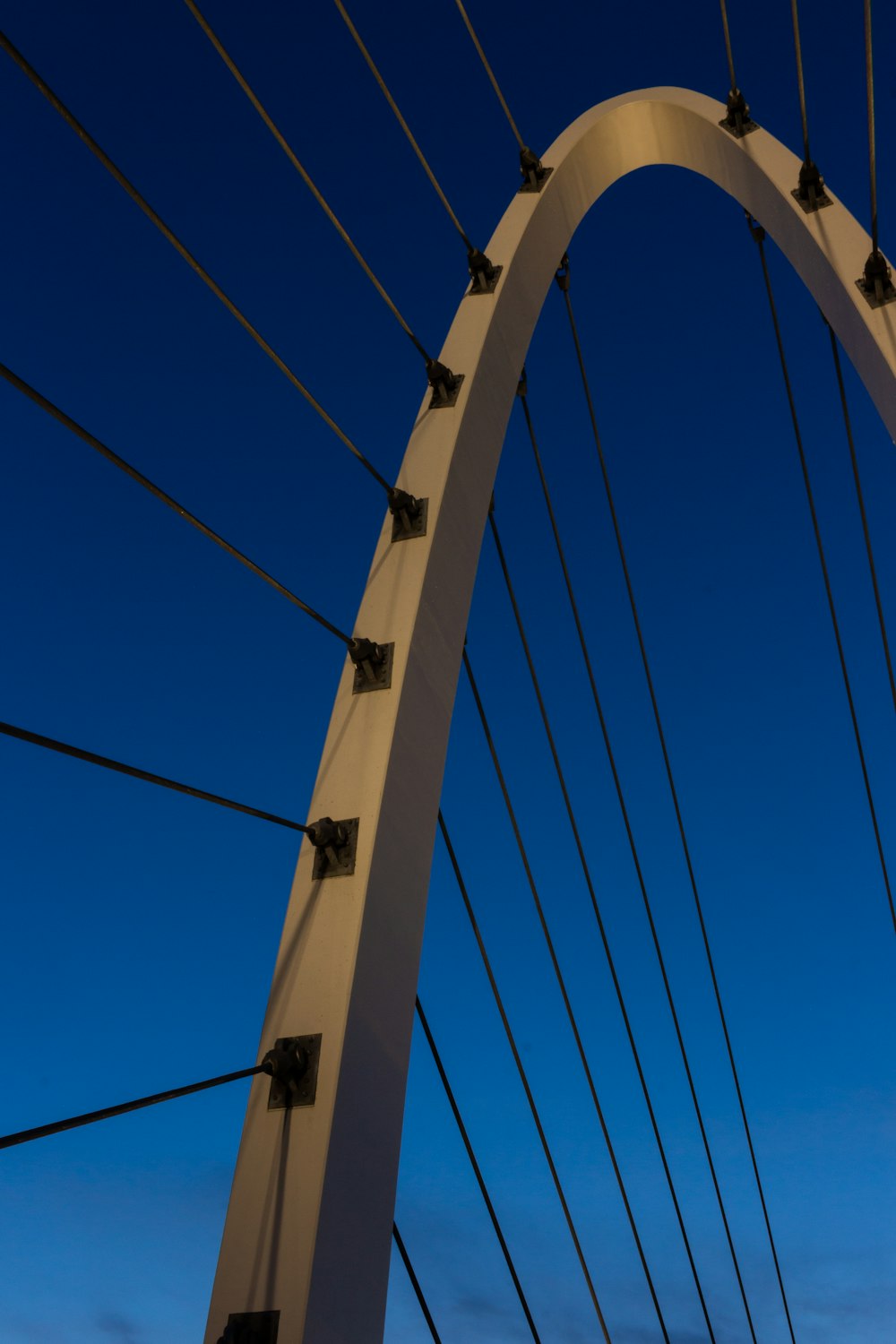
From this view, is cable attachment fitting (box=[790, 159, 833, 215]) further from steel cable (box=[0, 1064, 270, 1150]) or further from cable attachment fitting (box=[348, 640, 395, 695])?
steel cable (box=[0, 1064, 270, 1150])

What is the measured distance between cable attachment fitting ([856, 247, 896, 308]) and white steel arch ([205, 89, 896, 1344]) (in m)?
0.05

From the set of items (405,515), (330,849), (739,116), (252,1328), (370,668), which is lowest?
(252,1328)

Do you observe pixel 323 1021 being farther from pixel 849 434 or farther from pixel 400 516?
pixel 849 434

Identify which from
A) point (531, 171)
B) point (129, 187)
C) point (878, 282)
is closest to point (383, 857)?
point (129, 187)

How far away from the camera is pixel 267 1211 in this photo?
10.6ft

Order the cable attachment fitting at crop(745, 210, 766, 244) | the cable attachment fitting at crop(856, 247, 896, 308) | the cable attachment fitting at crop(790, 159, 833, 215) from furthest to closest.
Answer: the cable attachment fitting at crop(745, 210, 766, 244) < the cable attachment fitting at crop(790, 159, 833, 215) < the cable attachment fitting at crop(856, 247, 896, 308)

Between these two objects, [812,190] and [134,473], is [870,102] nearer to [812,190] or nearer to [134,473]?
[812,190]

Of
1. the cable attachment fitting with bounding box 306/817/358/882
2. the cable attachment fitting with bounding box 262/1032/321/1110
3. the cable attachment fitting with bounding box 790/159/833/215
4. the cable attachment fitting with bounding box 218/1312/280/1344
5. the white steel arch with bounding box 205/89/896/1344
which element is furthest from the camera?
the cable attachment fitting with bounding box 790/159/833/215

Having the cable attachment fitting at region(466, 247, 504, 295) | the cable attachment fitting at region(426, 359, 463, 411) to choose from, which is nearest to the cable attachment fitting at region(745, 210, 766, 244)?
the cable attachment fitting at region(466, 247, 504, 295)

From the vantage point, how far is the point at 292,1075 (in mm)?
3436

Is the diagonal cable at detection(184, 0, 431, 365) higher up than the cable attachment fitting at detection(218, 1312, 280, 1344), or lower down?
higher up

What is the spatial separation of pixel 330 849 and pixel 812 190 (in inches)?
194

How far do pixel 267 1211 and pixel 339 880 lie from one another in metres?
1.06

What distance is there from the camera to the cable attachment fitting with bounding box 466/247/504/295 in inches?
246
